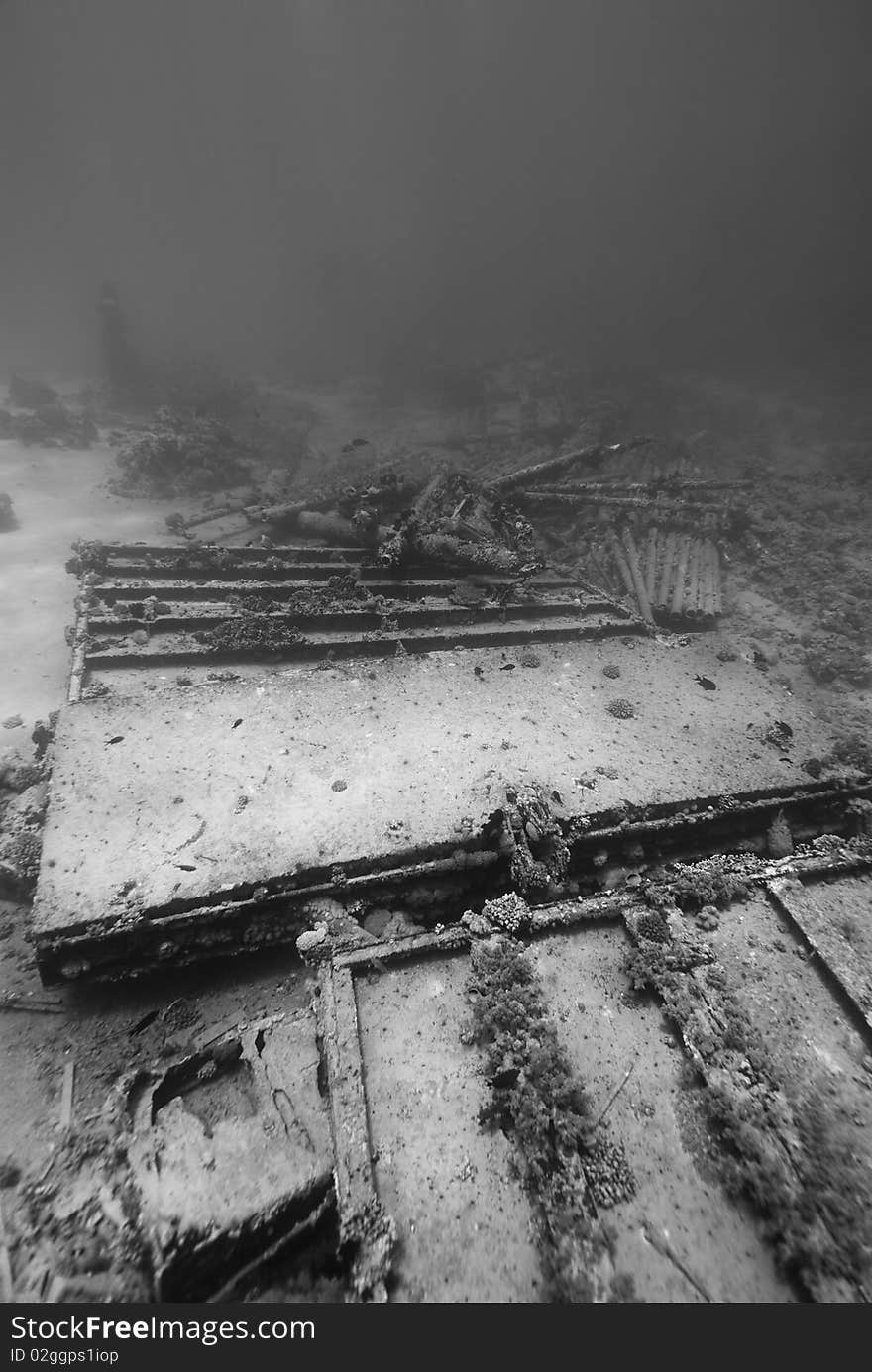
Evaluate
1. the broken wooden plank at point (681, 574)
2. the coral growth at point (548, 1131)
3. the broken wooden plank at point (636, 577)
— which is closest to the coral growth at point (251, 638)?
the coral growth at point (548, 1131)

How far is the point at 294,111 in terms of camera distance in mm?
118188

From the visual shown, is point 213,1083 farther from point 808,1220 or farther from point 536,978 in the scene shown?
point 808,1220

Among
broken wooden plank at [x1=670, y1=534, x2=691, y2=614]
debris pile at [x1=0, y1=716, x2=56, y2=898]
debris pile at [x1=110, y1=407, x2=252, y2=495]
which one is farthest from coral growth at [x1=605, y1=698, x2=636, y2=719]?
debris pile at [x1=110, y1=407, x2=252, y2=495]

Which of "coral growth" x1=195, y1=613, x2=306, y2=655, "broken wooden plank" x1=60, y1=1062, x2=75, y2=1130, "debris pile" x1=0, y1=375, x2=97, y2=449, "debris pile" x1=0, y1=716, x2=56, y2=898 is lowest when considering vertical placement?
"broken wooden plank" x1=60, y1=1062, x2=75, y2=1130

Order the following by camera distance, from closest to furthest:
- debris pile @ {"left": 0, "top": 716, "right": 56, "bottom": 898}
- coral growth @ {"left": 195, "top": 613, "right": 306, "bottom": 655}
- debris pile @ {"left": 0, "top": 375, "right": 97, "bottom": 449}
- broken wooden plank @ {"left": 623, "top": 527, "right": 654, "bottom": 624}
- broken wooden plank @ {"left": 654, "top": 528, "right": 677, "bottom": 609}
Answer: debris pile @ {"left": 0, "top": 716, "right": 56, "bottom": 898}
coral growth @ {"left": 195, "top": 613, "right": 306, "bottom": 655}
broken wooden plank @ {"left": 623, "top": 527, "right": 654, "bottom": 624}
broken wooden plank @ {"left": 654, "top": 528, "right": 677, "bottom": 609}
debris pile @ {"left": 0, "top": 375, "right": 97, "bottom": 449}

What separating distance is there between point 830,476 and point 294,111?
543 feet

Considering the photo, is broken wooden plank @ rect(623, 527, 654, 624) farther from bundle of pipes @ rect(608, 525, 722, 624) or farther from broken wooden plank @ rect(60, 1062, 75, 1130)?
broken wooden plank @ rect(60, 1062, 75, 1130)

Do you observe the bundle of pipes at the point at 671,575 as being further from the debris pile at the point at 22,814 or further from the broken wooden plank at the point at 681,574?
the debris pile at the point at 22,814

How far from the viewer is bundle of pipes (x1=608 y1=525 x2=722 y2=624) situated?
25.7 feet

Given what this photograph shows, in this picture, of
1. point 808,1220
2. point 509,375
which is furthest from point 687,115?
point 808,1220

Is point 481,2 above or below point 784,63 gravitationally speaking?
above

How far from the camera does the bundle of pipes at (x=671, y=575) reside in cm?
782

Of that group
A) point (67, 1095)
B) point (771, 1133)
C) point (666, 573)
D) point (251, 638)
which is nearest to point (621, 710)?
point (771, 1133)

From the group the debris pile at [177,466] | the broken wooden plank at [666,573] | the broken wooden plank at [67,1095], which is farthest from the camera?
the debris pile at [177,466]
